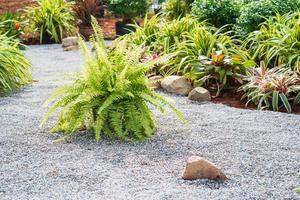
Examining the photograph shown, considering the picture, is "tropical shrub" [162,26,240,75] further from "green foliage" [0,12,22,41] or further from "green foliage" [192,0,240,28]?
"green foliage" [0,12,22,41]

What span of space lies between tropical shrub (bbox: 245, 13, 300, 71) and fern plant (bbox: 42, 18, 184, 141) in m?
1.76

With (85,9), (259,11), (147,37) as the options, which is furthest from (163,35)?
(85,9)

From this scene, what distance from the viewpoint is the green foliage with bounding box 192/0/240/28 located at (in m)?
6.49

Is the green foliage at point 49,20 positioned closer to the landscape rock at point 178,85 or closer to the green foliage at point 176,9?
the green foliage at point 176,9

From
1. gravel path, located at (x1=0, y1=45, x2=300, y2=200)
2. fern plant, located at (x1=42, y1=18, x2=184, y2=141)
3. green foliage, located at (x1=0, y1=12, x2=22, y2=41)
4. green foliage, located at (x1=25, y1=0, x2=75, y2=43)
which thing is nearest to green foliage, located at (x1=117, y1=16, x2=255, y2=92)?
gravel path, located at (x1=0, y1=45, x2=300, y2=200)

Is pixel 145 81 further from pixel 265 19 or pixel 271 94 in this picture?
pixel 265 19

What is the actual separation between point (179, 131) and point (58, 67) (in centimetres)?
363

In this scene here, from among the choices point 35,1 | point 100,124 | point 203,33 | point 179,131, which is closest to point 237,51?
point 203,33

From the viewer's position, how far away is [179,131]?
3697 millimetres

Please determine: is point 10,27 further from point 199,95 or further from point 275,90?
point 275,90

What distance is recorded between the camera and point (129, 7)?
31.9 feet

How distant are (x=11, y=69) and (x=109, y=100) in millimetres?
2199

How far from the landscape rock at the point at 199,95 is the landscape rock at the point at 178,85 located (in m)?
0.24

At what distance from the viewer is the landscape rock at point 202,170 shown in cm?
273
